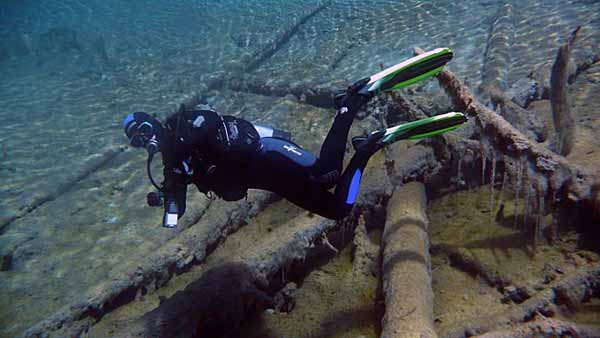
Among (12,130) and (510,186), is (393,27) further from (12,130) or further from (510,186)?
(12,130)

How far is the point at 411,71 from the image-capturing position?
150 inches

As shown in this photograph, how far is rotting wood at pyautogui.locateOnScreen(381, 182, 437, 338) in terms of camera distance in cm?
248

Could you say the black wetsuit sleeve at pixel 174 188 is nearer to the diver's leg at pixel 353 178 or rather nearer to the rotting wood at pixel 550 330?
the diver's leg at pixel 353 178

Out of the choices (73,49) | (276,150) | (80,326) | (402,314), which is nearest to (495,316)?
(402,314)

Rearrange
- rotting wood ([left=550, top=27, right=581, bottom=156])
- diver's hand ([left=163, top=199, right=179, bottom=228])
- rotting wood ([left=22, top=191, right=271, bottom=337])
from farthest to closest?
rotting wood ([left=550, top=27, right=581, bottom=156])
rotting wood ([left=22, top=191, right=271, bottom=337])
diver's hand ([left=163, top=199, right=179, bottom=228])

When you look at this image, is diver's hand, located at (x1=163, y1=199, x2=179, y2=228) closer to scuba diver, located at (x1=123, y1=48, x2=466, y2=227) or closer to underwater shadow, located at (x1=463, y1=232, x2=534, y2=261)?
scuba diver, located at (x1=123, y1=48, x2=466, y2=227)

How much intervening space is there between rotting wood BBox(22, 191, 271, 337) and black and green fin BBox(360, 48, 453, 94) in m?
2.12

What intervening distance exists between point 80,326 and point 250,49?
11240mm

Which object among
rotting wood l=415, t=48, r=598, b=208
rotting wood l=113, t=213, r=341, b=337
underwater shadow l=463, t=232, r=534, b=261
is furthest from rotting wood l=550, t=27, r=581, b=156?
rotting wood l=113, t=213, r=341, b=337

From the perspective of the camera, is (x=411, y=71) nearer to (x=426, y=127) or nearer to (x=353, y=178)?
(x=426, y=127)

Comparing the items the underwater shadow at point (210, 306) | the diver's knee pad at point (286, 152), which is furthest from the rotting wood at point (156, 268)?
the diver's knee pad at point (286, 152)

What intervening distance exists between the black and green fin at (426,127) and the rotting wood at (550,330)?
2010 mm

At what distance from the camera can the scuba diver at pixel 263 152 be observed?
318cm

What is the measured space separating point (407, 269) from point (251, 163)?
5.64ft
